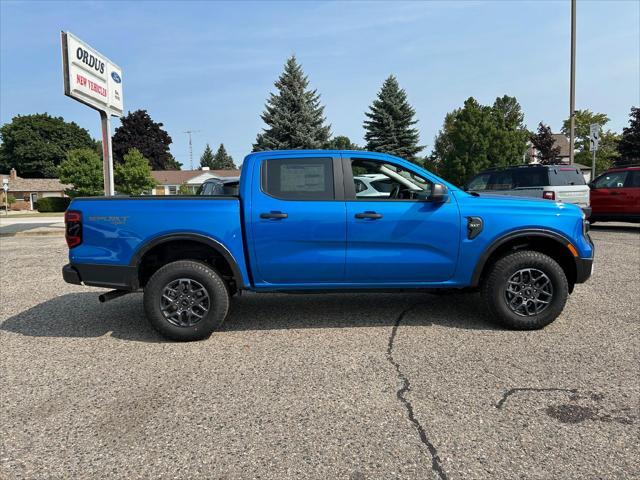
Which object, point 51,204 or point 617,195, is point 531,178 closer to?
point 617,195

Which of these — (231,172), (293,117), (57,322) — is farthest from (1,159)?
(57,322)

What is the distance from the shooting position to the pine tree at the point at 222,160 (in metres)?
131

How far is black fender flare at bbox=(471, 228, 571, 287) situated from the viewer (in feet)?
14.3

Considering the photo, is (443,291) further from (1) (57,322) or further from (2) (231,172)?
(2) (231,172)

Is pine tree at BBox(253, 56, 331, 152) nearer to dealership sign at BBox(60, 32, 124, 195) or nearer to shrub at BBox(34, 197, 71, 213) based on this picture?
dealership sign at BBox(60, 32, 124, 195)

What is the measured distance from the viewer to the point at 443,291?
16.0 ft

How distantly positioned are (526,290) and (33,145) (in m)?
98.5

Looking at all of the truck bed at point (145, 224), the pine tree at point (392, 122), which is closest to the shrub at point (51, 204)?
the pine tree at point (392, 122)

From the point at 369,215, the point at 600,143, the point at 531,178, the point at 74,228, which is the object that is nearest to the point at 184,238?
the point at 74,228

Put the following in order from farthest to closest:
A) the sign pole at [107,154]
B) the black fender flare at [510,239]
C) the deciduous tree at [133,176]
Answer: the deciduous tree at [133,176] < the sign pole at [107,154] < the black fender flare at [510,239]

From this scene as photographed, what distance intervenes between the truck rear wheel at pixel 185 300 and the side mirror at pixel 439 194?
215 cm

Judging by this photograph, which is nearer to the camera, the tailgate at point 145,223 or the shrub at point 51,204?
the tailgate at point 145,223

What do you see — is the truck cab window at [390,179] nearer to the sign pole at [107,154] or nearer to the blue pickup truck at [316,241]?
the blue pickup truck at [316,241]

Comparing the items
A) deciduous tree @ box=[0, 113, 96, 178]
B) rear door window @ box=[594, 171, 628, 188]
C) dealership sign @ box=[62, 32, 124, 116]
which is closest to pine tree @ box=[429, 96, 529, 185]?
rear door window @ box=[594, 171, 628, 188]
